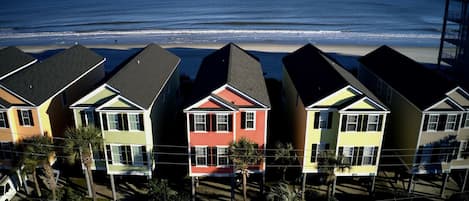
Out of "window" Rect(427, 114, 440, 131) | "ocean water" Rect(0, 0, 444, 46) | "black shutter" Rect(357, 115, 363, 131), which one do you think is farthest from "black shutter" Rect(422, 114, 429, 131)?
"ocean water" Rect(0, 0, 444, 46)

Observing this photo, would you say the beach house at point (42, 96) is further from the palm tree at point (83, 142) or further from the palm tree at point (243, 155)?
the palm tree at point (243, 155)

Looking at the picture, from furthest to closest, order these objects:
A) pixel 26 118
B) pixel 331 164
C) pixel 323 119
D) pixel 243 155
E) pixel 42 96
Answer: pixel 42 96, pixel 26 118, pixel 331 164, pixel 323 119, pixel 243 155

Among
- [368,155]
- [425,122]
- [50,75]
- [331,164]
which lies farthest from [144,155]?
[425,122]

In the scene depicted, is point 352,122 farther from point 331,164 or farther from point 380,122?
point 331,164

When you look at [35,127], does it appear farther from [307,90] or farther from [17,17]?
[17,17]

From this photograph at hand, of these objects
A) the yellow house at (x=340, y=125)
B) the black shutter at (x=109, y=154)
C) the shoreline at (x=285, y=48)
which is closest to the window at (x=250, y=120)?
the yellow house at (x=340, y=125)

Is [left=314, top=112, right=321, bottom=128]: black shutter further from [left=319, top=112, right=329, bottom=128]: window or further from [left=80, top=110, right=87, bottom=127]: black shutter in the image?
[left=80, top=110, right=87, bottom=127]: black shutter
